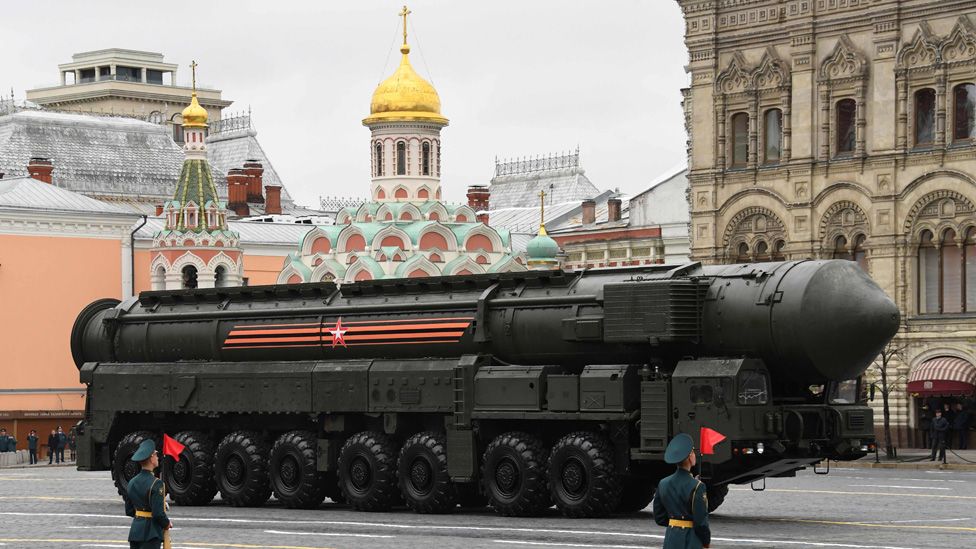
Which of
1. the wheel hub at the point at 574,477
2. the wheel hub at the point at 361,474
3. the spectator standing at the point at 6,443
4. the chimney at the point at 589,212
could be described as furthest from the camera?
the chimney at the point at 589,212

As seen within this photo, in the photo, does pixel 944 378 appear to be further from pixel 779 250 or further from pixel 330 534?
pixel 330 534

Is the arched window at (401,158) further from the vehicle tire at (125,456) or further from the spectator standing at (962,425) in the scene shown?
the vehicle tire at (125,456)

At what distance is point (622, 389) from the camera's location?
82.7 feet

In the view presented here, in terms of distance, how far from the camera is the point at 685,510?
52.2ft

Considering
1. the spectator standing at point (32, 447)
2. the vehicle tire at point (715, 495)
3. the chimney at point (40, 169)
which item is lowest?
the spectator standing at point (32, 447)

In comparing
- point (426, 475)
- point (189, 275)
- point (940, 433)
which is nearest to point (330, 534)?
point (426, 475)

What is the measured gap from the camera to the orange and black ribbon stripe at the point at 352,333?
27.8m

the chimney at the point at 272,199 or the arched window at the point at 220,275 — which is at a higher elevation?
the chimney at the point at 272,199

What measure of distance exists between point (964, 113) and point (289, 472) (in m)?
24.3

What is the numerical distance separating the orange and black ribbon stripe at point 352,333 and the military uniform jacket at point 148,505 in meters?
10.4

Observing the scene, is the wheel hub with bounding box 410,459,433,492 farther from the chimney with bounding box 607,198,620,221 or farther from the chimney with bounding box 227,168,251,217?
the chimney with bounding box 227,168,251,217

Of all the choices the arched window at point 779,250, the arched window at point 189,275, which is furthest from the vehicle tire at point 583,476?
the arched window at point 189,275

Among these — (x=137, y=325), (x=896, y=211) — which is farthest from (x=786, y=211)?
(x=137, y=325)

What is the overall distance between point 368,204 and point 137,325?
4778 cm
